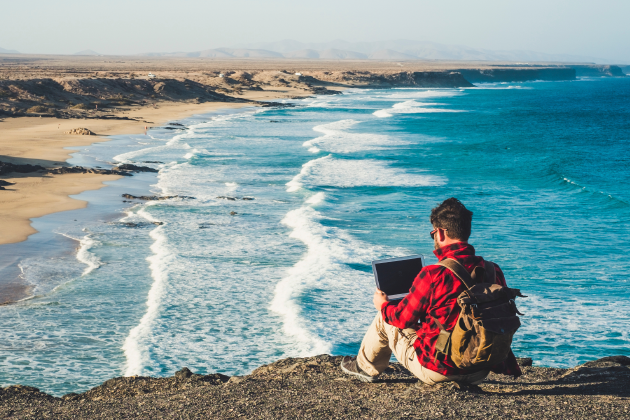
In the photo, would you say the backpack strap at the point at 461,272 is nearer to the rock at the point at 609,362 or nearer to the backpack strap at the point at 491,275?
the backpack strap at the point at 491,275

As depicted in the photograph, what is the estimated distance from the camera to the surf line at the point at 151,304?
791 cm

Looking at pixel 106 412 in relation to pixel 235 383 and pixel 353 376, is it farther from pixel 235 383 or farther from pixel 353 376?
pixel 353 376

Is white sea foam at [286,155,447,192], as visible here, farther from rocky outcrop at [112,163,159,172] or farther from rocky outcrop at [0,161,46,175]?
rocky outcrop at [0,161,46,175]

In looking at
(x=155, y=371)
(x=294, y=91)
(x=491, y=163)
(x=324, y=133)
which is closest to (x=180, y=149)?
(x=324, y=133)

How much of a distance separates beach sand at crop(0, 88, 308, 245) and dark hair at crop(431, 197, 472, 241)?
1179cm

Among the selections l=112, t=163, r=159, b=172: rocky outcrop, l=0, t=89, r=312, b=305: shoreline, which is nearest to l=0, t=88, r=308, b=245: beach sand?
l=0, t=89, r=312, b=305: shoreline

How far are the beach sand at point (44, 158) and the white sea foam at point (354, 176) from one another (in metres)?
7.61

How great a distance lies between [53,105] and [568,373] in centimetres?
4699

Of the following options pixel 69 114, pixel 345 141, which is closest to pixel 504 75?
pixel 345 141

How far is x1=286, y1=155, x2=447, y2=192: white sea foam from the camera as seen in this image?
74.8 ft

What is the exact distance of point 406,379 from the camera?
5.64 m

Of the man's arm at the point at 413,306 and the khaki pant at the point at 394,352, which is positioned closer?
the man's arm at the point at 413,306

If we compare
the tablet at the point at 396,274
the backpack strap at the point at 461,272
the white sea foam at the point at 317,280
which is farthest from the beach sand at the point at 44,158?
the backpack strap at the point at 461,272

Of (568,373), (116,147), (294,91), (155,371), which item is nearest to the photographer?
(568,373)
